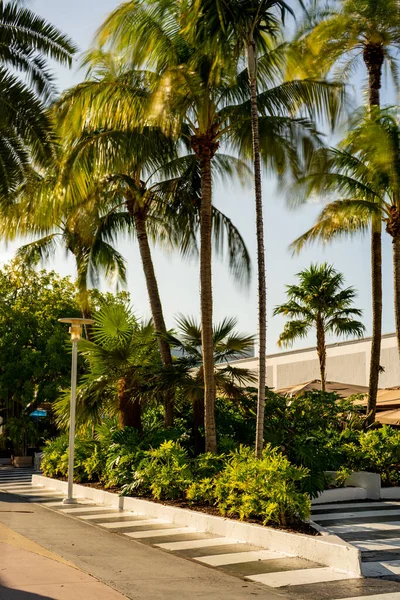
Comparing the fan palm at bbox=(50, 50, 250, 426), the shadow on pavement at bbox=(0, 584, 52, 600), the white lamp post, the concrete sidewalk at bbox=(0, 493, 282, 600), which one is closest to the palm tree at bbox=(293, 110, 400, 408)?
the fan palm at bbox=(50, 50, 250, 426)

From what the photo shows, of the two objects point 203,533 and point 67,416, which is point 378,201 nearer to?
point 67,416

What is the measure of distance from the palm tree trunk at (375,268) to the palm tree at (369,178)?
0.33 metres

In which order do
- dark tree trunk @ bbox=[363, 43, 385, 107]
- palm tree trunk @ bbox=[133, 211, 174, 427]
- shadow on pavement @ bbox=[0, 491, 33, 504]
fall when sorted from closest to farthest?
shadow on pavement @ bbox=[0, 491, 33, 504]
palm tree trunk @ bbox=[133, 211, 174, 427]
dark tree trunk @ bbox=[363, 43, 385, 107]

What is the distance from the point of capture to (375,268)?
21.2m

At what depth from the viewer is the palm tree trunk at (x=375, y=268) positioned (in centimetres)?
2072

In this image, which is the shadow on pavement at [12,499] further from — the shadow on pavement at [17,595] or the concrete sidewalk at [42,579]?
the shadow on pavement at [17,595]

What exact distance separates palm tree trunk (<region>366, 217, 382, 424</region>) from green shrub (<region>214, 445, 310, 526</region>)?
334 inches

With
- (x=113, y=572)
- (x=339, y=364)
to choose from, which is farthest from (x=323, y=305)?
(x=113, y=572)

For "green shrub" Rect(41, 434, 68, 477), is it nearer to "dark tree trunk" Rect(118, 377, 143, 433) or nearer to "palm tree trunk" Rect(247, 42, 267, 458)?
"dark tree trunk" Rect(118, 377, 143, 433)

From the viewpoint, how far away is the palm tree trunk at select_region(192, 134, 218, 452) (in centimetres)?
1548

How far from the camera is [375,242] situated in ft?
69.7

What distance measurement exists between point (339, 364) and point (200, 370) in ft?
80.7

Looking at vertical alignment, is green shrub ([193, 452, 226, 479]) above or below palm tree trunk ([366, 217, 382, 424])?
below

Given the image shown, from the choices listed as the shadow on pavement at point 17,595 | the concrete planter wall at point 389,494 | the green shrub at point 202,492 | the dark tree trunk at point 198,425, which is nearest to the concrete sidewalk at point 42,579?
the shadow on pavement at point 17,595
